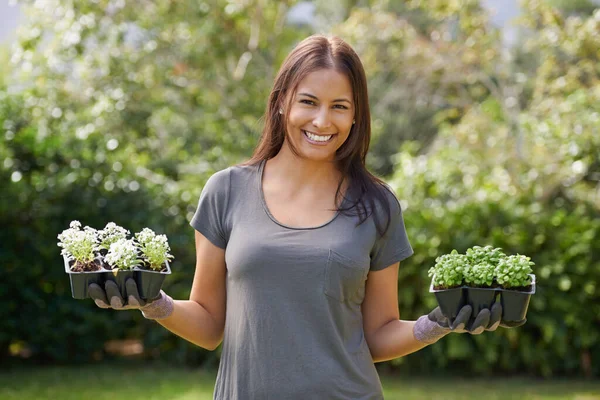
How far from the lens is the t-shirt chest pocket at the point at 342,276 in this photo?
6.88 ft

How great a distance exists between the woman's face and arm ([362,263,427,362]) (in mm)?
382

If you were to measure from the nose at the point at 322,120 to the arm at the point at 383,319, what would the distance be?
43 cm

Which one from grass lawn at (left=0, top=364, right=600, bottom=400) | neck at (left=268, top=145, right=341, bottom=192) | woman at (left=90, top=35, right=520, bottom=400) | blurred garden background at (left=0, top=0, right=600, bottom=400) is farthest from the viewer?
blurred garden background at (left=0, top=0, right=600, bottom=400)

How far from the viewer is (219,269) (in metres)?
2.26

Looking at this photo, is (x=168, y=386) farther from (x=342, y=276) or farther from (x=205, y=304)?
(x=342, y=276)

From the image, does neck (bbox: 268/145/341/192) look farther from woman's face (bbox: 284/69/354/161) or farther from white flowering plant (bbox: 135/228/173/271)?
white flowering plant (bbox: 135/228/173/271)

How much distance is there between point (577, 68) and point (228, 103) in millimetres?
3721

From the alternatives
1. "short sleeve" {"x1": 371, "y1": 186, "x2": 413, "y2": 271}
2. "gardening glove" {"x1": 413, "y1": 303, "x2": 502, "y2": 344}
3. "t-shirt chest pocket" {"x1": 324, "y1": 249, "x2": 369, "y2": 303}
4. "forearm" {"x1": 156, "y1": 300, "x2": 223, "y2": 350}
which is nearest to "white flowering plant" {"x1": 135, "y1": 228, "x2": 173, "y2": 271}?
"forearm" {"x1": 156, "y1": 300, "x2": 223, "y2": 350}

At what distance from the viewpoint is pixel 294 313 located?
2086mm

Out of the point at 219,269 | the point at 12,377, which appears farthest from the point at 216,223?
the point at 12,377

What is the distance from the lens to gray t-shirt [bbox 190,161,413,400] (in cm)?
208

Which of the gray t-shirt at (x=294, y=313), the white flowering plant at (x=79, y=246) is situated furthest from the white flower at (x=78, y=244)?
the gray t-shirt at (x=294, y=313)

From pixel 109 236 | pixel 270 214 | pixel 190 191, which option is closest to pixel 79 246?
pixel 109 236

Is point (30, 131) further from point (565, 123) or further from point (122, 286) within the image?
point (122, 286)
